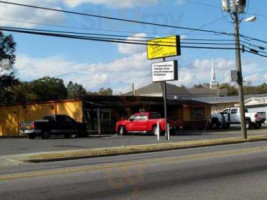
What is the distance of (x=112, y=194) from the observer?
9.82m

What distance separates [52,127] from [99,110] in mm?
8841

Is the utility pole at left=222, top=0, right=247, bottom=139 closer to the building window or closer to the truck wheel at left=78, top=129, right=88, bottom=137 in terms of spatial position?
the truck wheel at left=78, top=129, right=88, bottom=137

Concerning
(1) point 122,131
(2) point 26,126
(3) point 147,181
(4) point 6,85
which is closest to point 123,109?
(1) point 122,131

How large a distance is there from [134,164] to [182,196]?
602 centimetres

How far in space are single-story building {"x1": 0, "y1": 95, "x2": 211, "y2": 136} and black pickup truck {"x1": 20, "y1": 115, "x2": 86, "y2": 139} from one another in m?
4.13

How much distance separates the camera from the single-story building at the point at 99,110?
4305 cm

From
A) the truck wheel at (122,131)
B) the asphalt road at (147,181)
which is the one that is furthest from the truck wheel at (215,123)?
the asphalt road at (147,181)

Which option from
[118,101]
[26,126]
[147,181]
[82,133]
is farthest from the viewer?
[118,101]

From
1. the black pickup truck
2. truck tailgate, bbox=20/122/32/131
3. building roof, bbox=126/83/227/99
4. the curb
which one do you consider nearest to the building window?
the black pickup truck

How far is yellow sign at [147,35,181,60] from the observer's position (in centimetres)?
3145

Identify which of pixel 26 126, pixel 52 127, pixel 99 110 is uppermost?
pixel 99 110

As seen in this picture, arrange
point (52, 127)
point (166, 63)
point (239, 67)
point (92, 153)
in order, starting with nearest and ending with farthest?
point (92, 153) < point (239, 67) < point (166, 63) < point (52, 127)

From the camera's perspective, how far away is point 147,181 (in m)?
11.5

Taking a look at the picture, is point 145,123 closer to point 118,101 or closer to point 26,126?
point 118,101
